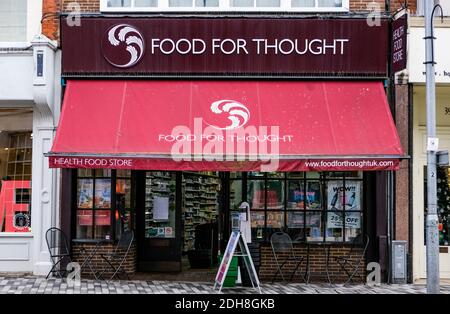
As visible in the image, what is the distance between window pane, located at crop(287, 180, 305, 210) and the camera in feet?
41.9

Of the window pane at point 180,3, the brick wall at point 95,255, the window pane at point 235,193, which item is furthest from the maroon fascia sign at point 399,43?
the brick wall at point 95,255

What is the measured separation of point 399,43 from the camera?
11992 millimetres

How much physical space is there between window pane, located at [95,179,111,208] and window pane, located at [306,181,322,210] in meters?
3.91

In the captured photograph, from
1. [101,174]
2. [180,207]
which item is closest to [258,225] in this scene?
[180,207]

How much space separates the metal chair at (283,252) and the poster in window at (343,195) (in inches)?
45.6

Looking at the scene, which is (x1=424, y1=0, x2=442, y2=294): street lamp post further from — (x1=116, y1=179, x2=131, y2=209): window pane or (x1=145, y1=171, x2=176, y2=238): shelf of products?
(x1=116, y1=179, x2=131, y2=209): window pane

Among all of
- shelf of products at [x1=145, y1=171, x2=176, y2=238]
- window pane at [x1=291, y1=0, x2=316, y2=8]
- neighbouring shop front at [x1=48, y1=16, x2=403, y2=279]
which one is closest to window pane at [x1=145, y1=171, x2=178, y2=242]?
shelf of products at [x1=145, y1=171, x2=176, y2=238]

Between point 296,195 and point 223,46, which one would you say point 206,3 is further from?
point 296,195

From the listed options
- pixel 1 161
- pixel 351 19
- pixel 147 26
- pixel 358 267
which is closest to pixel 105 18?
pixel 147 26

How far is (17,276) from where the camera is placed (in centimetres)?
1223

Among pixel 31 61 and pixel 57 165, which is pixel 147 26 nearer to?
pixel 31 61

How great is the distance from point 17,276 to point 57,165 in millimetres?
2703

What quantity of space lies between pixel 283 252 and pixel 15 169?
221 inches

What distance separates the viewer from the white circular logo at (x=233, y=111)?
11.7 metres
